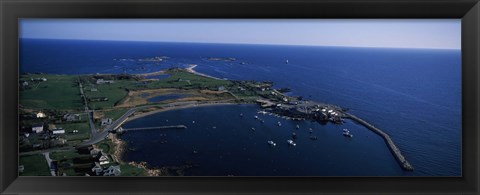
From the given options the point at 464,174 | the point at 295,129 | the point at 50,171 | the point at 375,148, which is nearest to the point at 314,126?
the point at 295,129

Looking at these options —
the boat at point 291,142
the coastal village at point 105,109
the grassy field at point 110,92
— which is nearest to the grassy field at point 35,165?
the coastal village at point 105,109

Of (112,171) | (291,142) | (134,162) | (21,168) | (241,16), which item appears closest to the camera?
(241,16)

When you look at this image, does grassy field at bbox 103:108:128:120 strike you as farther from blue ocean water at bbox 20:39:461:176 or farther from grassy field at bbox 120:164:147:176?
grassy field at bbox 120:164:147:176

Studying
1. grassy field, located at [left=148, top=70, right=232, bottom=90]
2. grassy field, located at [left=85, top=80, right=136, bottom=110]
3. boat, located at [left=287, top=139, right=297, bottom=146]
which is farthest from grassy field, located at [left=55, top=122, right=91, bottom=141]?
boat, located at [left=287, top=139, right=297, bottom=146]

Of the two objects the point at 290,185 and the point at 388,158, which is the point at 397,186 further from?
the point at 290,185

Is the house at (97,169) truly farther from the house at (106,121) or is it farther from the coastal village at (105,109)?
the house at (106,121)

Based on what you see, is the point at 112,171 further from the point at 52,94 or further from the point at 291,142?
the point at 291,142

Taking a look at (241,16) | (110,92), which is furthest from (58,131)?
(241,16)
